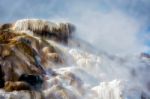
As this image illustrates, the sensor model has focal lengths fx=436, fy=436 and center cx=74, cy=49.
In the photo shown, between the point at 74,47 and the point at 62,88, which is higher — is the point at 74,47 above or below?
above

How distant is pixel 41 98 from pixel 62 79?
3.44 metres

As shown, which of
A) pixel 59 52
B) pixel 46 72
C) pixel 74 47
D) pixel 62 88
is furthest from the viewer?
pixel 74 47

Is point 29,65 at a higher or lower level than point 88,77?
higher

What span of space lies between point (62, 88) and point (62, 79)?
162 centimetres

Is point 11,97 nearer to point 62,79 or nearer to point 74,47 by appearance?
point 62,79

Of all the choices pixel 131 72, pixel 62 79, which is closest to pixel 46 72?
pixel 62 79

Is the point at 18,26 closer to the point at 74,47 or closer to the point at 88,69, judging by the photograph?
the point at 74,47

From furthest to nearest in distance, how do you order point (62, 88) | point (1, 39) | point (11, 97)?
point (1, 39) < point (62, 88) < point (11, 97)

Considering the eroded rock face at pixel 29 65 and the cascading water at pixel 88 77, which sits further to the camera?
the cascading water at pixel 88 77

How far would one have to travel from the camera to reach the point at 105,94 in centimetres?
3300

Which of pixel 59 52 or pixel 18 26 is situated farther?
pixel 18 26

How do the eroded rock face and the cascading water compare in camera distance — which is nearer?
the eroded rock face

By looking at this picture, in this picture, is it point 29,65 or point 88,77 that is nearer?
point 29,65

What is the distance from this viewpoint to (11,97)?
28750 millimetres
